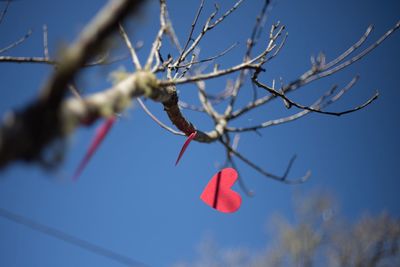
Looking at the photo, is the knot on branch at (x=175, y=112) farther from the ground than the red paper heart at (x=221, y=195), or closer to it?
farther from the ground

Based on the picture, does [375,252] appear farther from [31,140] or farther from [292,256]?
[31,140]

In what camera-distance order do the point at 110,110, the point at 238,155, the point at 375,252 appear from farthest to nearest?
the point at 375,252 < the point at 238,155 < the point at 110,110

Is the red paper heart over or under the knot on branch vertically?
under

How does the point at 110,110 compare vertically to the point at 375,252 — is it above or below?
below

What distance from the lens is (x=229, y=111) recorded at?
2406 millimetres

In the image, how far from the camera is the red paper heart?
1.30 meters

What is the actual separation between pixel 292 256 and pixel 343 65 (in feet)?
27.9

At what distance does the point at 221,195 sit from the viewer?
4.33 feet

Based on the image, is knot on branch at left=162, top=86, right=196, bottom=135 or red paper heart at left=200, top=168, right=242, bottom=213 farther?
red paper heart at left=200, top=168, right=242, bottom=213

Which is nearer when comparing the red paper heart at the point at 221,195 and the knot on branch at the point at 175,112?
the knot on branch at the point at 175,112

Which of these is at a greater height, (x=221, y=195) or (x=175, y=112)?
(x=175, y=112)

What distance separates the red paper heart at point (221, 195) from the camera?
130cm

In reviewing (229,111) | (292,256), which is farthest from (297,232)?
(229,111)

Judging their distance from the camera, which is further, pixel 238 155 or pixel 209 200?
pixel 238 155
